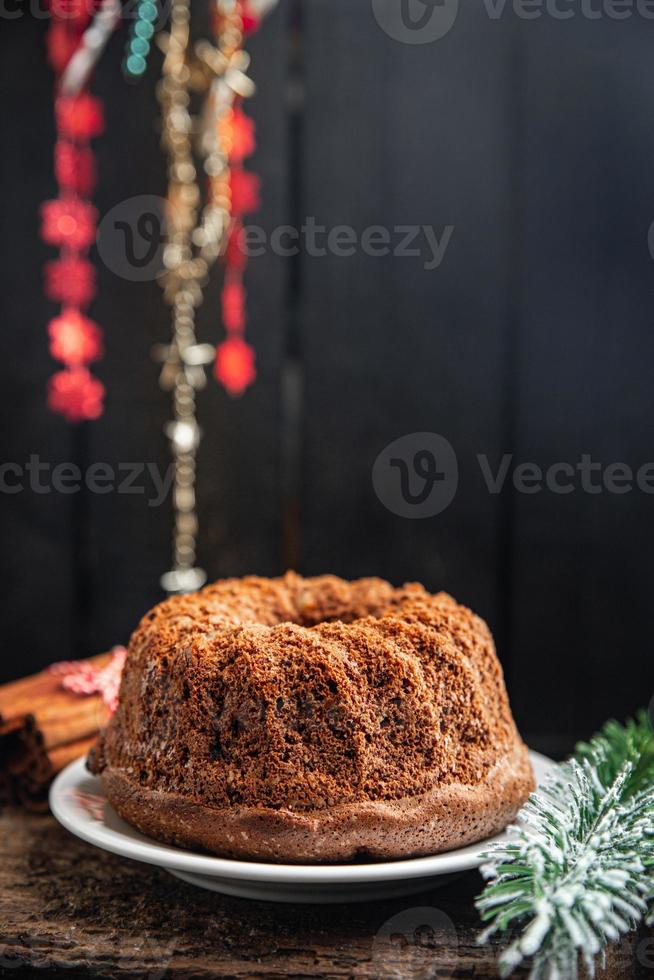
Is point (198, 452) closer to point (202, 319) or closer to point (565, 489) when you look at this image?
point (202, 319)

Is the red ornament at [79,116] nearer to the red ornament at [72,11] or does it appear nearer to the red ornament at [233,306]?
the red ornament at [72,11]

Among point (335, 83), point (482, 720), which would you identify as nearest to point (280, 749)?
point (482, 720)

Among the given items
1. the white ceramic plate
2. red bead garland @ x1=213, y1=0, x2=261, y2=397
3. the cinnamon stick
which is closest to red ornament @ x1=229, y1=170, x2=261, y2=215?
red bead garland @ x1=213, y1=0, x2=261, y2=397

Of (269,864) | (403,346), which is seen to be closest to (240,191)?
(403,346)

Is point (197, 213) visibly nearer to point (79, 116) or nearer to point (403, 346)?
point (79, 116)

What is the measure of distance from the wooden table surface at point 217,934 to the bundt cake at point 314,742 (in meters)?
A: 0.05

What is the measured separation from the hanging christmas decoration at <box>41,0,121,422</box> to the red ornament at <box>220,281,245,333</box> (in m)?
0.18

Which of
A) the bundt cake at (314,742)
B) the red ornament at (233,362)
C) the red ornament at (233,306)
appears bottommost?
the bundt cake at (314,742)

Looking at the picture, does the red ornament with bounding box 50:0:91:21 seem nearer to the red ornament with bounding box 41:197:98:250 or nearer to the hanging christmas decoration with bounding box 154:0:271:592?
the hanging christmas decoration with bounding box 154:0:271:592

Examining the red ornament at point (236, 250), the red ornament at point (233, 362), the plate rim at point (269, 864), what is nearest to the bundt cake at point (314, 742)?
the plate rim at point (269, 864)

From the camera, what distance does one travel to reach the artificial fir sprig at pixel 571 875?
2.13ft

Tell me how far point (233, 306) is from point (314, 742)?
750mm

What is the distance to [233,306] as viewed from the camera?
1385mm

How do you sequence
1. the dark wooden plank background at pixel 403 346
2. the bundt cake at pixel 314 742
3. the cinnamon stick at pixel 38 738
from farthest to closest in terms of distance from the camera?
1. the dark wooden plank background at pixel 403 346
2. the cinnamon stick at pixel 38 738
3. the bundt cake at pixel 314 742
